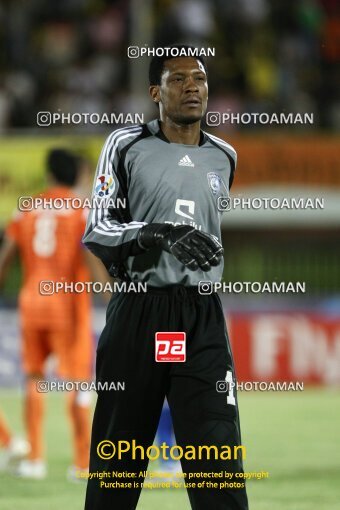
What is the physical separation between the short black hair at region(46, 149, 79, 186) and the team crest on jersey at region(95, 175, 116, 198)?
3.06 metres

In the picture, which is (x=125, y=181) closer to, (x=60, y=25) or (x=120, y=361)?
(x=120, y=361)

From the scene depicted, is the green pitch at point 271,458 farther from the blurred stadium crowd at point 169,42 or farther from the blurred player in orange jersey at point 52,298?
the blurred stadium crowd at point 169,42

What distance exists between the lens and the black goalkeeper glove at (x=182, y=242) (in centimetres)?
451

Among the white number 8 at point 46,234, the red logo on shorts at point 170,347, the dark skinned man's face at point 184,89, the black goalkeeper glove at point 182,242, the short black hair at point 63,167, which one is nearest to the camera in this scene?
the black goalkeeper glove at point 182,242

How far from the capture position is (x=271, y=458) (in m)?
8.70

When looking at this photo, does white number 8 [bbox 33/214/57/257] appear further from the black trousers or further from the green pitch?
the black trousers

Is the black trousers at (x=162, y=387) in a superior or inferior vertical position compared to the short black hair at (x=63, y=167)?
inferior

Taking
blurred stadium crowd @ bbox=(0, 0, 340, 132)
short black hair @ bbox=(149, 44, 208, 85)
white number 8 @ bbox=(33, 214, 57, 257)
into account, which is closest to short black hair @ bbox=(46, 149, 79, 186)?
white number 8 @ bbox=(33, 214, 57, 257)

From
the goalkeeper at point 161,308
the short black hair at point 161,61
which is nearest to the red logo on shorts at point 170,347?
the goalkeeper at point 161,308

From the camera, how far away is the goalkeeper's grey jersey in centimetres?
469

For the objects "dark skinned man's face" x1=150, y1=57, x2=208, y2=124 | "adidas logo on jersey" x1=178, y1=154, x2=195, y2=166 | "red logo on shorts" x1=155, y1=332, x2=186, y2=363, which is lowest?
"red logo on shorts" x1=155, y1=332, x2=186, y2=363

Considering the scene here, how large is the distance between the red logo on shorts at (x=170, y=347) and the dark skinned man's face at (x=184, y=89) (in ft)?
2.64

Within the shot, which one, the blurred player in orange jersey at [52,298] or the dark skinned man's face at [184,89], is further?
the blurred player in orange jersey at [52,298]

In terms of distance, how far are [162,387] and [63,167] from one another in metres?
3.28
